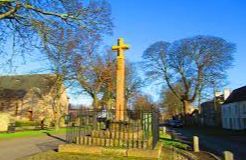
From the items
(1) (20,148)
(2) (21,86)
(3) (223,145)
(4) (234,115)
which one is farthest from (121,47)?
(2) (21,86)

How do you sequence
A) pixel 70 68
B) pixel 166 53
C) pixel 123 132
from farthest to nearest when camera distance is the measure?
pixel 166 53, pixel 70 68, pixel 123 132

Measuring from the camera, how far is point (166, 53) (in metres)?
62.0

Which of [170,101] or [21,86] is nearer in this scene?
[21,86]

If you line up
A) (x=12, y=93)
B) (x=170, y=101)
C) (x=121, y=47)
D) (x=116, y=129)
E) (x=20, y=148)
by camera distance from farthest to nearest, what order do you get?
1. (x=170, y=101)
2. (x=12, y=93)
3. (x=121, y=47)
4. (x=20, y=148)
5. (x=116, y=129)

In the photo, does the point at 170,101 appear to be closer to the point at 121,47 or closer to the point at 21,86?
the point at 21,86

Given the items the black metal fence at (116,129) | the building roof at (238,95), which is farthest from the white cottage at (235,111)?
the black metal fence at (116,129)

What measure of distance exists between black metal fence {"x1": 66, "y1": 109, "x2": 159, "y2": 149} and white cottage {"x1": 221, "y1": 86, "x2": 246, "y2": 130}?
44.9 metres

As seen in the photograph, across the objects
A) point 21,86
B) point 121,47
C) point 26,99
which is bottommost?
point 121,47

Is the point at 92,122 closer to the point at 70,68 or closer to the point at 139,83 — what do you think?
the point at 70,68

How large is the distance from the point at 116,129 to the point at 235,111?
167 feet

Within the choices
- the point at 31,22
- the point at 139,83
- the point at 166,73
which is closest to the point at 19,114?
the point at 139,83

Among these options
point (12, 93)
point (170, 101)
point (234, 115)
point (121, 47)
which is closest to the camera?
point (121, 47)

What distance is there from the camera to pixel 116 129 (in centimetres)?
1587

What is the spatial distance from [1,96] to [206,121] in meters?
45.7
